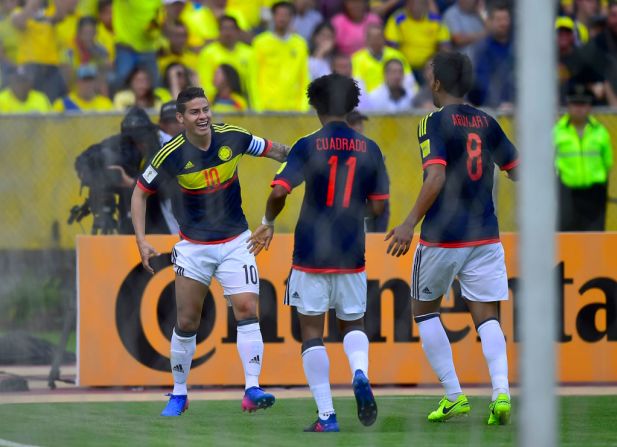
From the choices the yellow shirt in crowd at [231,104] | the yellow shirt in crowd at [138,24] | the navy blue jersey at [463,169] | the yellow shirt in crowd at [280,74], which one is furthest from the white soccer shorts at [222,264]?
the yellow shirt in crowd at [138,24]

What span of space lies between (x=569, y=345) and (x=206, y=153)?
3035mm

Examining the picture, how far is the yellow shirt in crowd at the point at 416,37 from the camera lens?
12859 millimetres

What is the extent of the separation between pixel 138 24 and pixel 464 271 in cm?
618

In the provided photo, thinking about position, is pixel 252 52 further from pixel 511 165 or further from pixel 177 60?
pixel 511 165

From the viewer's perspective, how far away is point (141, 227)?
7418mm

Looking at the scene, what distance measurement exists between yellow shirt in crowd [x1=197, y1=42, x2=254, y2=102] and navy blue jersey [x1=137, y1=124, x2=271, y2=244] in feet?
14.8

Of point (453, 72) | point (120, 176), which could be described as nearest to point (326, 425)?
point (453, 72)

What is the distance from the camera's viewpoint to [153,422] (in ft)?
23.6

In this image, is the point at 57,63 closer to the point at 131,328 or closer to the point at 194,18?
the point at 194,18

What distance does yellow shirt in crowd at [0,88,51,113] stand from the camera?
1147 centimetres

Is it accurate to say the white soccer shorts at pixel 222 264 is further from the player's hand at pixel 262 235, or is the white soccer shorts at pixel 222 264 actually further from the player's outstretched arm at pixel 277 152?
the player's hand at pixel 262 235

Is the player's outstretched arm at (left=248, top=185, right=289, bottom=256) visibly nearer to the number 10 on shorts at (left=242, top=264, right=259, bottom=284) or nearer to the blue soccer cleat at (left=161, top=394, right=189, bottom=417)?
the number 10 on shorts at (left=242, top=264, right=259, bottom=284)

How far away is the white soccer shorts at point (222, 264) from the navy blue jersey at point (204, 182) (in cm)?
5

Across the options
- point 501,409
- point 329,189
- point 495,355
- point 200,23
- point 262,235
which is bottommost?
point 501,409
